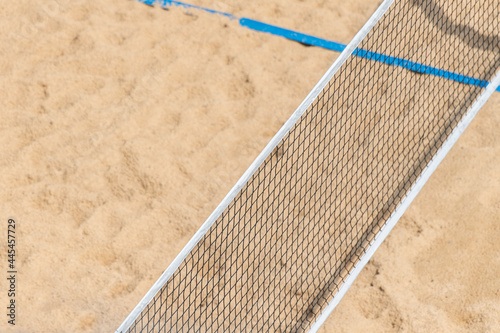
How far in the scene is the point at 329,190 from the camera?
4.12 metres

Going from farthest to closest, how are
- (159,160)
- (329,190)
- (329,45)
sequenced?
(329,45), (159,160), (329,190)

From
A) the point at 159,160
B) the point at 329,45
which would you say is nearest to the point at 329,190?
the point at 159,160

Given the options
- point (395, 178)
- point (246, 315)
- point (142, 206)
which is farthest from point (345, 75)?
point (246, 315)

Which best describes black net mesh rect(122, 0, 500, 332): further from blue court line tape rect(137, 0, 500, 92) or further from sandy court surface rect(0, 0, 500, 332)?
sandy court surface rect(0, 0, 500, 332)

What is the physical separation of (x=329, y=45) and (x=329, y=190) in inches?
60.7

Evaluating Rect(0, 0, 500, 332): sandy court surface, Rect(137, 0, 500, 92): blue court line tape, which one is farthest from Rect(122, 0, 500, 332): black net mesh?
Rect(0, 0, 500, 332): sandy court surface

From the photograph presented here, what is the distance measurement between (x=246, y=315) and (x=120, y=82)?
6.99ft

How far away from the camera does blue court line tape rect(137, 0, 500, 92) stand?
4.82m

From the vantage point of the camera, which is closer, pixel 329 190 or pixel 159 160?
pixel 329 190

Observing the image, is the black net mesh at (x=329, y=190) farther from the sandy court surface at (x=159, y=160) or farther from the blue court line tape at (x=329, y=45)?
the sandy court surface at (x=159, y=160)

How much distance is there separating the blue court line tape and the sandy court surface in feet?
0.26

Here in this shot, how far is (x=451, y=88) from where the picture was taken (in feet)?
15.7

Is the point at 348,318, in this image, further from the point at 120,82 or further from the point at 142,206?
the point at 120,82

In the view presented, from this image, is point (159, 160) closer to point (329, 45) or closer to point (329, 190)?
point (329, 190)
